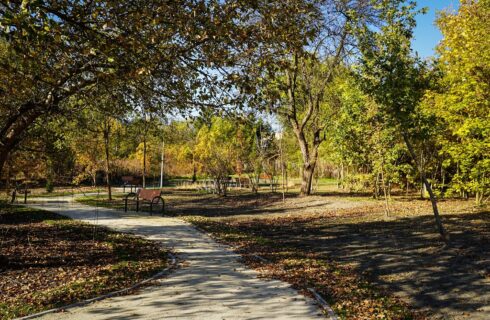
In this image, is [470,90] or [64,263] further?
[470,90]

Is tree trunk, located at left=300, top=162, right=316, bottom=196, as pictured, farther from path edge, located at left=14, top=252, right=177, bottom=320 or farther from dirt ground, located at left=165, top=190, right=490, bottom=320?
path edge, located at left=14, top=252, right=177, bottom=320

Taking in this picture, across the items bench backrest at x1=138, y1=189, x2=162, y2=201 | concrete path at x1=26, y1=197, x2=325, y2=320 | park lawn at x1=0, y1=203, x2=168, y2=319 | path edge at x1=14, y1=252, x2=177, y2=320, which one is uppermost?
bench backrest at x1=138, y1=189, x2=162, y2=201

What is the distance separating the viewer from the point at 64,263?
851 cm

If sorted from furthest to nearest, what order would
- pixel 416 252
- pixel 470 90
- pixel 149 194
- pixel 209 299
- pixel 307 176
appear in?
pixel 307 176 → pixel 149 194 → pixel 470 90 → pixel 416 252 → pixel 209 299

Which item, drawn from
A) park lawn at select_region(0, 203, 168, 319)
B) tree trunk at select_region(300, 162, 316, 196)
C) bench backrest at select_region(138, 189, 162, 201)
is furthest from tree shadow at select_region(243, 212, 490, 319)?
tree trunk at select_region(300, 162, 316, 196)

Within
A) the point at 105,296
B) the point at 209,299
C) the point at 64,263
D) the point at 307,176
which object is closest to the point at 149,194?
the point at 64,263

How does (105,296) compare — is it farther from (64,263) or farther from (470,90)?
(470,90)

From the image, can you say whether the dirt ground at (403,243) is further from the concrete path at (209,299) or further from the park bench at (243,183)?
the park bench at (243,183)

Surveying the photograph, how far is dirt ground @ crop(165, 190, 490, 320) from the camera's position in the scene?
659cm

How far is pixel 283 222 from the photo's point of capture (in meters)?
15.9

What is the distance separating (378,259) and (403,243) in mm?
1731

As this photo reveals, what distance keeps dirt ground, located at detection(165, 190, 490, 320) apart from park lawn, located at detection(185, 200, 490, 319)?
2 centimetres

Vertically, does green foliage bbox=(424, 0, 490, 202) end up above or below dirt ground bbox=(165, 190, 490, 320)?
above

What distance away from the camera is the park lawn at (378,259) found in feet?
20.5
